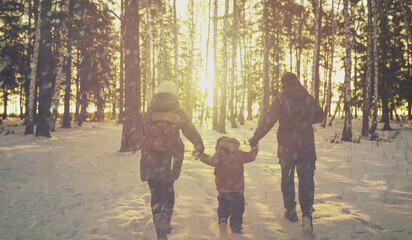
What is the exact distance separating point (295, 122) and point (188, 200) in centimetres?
282

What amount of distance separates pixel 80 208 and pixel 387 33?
24776mm

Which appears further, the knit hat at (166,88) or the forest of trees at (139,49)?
the forest of trees at (139,49)

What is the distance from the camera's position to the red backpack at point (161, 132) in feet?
11.2

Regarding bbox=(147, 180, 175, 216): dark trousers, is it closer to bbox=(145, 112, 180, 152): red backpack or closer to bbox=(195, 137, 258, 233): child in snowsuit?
bbox=(145, 112, 180, 152): red backpack

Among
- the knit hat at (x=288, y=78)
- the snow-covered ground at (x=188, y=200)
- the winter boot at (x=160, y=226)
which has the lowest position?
the snow-covered ground at (x=188, y=200)

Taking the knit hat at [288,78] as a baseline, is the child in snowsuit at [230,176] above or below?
below

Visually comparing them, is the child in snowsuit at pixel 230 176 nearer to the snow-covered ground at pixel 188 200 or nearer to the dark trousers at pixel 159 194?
the snow-covered ground at pixel 188 200

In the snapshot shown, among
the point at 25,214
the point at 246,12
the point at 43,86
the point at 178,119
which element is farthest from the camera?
the point at 246,12

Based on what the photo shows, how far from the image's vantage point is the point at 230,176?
12.9 ft

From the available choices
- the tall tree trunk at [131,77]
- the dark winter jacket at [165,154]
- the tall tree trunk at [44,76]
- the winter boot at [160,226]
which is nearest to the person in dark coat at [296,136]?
the dark winter jacket at [165,154]

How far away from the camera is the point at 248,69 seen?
34.8m

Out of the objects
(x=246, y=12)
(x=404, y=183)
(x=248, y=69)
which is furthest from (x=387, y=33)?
(x=404, y=183)

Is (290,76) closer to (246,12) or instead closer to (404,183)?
(404,183)

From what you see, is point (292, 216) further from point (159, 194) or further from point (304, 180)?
point (159, 194)
